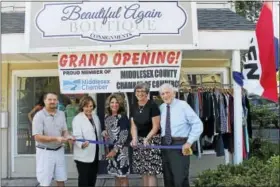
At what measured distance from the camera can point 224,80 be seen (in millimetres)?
9320

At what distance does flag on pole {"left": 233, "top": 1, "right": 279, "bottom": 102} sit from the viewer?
6.78m

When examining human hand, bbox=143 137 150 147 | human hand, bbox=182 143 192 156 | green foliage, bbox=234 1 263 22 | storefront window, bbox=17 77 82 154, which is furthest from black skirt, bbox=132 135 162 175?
green foliage, bbox=234 1 263 22

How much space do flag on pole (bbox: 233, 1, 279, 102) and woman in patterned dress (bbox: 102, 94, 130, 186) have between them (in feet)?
6.85

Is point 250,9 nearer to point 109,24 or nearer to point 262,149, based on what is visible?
point 262,149

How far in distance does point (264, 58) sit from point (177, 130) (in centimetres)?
188

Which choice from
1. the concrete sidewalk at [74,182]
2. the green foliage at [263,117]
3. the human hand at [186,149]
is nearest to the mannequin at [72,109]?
the concrete sidewalk at [74,182]

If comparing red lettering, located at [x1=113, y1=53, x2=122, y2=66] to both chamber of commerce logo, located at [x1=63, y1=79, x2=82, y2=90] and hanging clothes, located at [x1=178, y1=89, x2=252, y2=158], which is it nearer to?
chamber of commerce logo, located at [x1=63, y1=79, x2=82, y2=90]

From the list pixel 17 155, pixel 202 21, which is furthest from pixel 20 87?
pixel 202 21

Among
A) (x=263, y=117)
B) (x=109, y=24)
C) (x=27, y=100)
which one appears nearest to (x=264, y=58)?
(x=109, y=24)

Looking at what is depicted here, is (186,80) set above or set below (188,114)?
above

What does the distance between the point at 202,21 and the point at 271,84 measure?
206cm

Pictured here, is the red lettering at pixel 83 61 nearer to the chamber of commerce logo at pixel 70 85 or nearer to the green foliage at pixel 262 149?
the chamber of commerce logo at pixel 70 85

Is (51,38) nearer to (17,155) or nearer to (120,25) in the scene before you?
(120,25)

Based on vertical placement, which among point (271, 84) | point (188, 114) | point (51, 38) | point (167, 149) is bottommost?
point (167, 149)
